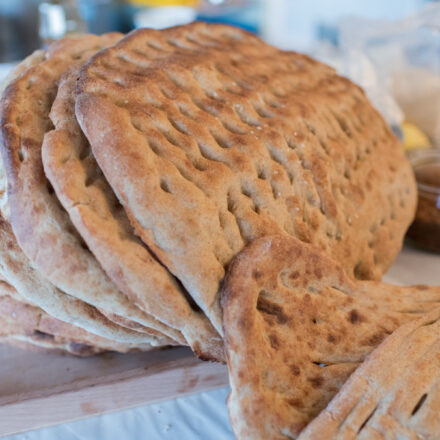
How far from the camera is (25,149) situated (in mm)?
744

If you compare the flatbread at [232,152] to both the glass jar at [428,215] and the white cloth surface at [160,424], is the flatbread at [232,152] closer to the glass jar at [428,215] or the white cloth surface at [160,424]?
the glass jar at [428,215]

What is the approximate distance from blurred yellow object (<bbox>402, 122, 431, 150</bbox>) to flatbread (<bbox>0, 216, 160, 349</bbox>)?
125 centimetres

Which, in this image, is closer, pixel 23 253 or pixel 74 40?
pixel 23 253

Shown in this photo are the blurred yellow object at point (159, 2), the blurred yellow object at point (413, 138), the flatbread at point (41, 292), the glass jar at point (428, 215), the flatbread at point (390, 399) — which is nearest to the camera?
the flatbread at point (390, 399)

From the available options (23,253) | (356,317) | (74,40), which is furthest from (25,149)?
(356,317)

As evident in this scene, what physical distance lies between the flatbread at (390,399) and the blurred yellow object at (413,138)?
1110mm

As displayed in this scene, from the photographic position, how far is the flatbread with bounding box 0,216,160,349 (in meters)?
0.73

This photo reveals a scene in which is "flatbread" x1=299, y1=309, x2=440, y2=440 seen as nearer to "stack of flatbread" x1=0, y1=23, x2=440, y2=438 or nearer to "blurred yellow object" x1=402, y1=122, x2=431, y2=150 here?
"stack of flatbread" x1=0, y1=23, x2=440, y2=438

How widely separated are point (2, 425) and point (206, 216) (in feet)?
Result: 1.50

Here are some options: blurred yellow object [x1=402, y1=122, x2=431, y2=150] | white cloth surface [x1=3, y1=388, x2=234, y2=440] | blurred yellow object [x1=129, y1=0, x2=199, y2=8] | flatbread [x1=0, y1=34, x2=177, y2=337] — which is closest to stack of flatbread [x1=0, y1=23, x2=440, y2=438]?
flatbread [x1=0, y1=34, x2=177, y2=337]

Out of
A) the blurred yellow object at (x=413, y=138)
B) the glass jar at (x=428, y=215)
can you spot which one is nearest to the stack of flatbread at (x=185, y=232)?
the glass jar at (x=428, y=215)

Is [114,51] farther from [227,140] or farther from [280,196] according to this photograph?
[280,196]

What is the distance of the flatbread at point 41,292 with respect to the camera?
0.73m

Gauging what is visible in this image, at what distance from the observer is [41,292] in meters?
0.73
